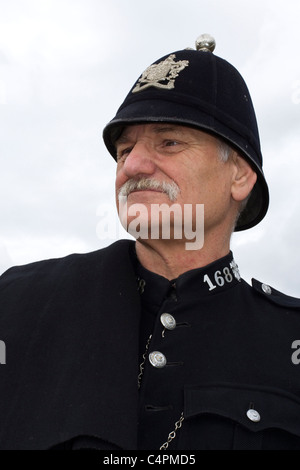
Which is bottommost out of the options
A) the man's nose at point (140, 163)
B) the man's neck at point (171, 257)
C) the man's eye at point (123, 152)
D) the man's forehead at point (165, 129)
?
the man's neck at point (171, 257)

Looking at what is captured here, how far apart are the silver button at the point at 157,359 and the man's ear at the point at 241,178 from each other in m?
1.47

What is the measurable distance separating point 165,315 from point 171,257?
0.51 m

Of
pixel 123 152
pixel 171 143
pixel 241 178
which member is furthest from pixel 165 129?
pixel 241 178

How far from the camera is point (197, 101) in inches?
164

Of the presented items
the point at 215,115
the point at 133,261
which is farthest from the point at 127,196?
the point at 215,115

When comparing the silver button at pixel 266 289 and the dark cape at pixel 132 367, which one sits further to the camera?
the silver button at pixel 266 289

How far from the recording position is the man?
3.45 m

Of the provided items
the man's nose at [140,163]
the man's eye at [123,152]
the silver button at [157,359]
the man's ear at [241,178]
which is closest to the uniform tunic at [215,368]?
the silver button at [157,359]

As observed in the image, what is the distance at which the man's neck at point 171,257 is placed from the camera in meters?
4.11

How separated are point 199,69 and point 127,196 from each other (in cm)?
120

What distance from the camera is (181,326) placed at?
3830mm

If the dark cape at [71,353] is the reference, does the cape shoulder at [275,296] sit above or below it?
above

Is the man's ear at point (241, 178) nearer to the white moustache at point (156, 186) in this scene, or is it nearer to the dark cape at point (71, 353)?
the white moustache at point (156, 186)

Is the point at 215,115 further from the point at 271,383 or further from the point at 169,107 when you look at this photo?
the point at 271,383
